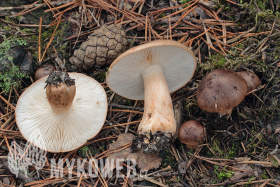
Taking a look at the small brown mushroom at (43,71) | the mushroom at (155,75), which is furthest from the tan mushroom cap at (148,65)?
the small brown mushroom at (43,71)

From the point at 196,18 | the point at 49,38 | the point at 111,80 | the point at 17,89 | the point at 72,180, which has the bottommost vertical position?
the point at 72,180

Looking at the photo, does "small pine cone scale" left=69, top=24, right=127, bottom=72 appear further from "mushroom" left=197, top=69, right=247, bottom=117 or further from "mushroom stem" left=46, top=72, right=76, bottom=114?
"mushroom" left=197, top=69, right=247, bottom=117

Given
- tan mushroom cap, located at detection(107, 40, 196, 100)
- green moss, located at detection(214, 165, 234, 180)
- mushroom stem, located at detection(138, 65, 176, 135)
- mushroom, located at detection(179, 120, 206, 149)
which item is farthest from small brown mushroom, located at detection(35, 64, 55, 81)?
green moss, located at detection(214, 165, 234, 180)

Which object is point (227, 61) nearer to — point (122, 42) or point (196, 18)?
point (196, 18)

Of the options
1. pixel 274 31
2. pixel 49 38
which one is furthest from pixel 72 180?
pixel 274 31

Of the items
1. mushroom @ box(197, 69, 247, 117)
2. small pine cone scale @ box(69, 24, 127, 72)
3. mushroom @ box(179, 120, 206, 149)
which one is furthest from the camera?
small pine cone scale @ box(69, 24, 127, 72)

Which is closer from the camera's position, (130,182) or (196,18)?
(130,182)

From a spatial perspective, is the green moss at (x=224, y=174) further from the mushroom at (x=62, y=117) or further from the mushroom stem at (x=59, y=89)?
the mushroom stem at (x=59, y=89)

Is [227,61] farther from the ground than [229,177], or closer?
farther from the ground
